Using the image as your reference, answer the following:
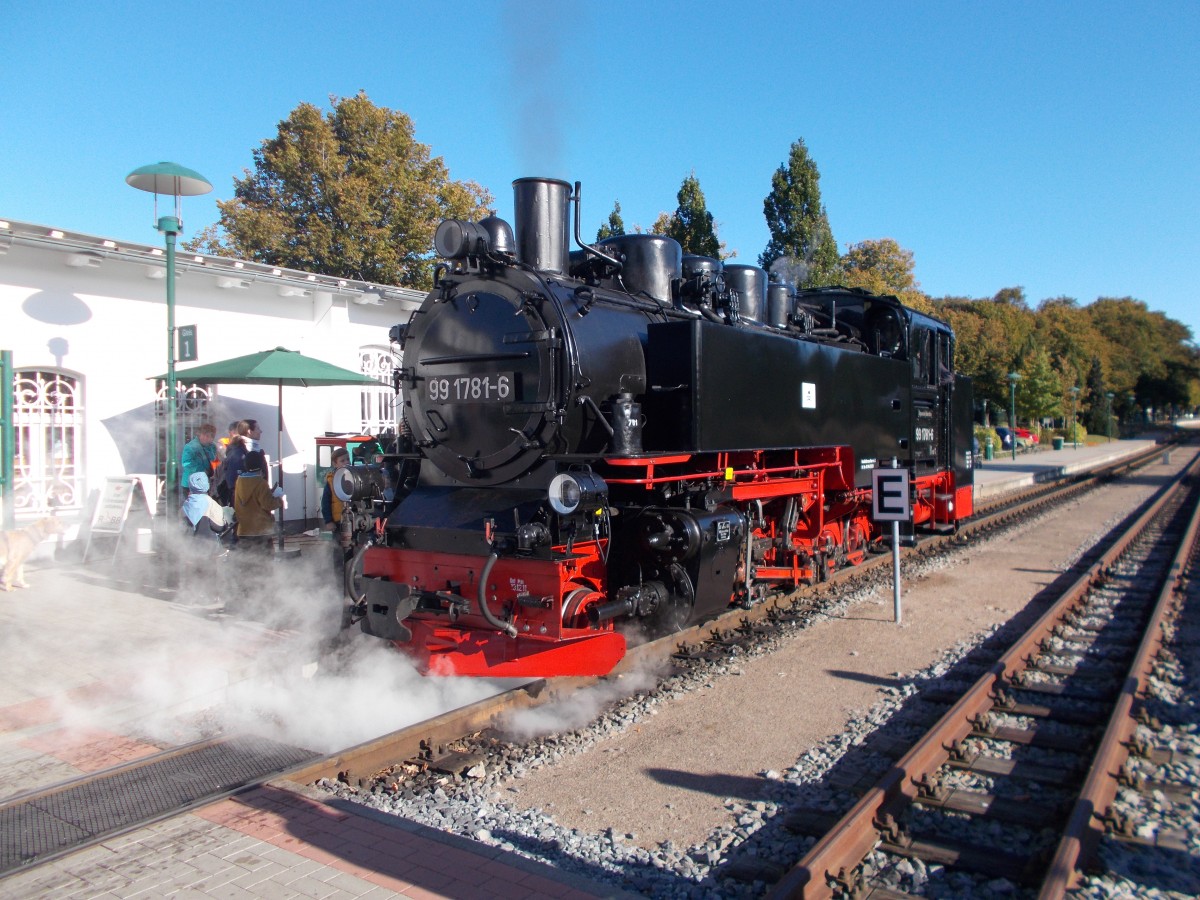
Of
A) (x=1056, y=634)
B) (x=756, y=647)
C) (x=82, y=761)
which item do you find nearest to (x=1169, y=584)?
(x=1056, y=634)

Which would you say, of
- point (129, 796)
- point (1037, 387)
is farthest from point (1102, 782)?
point (1037, 387)

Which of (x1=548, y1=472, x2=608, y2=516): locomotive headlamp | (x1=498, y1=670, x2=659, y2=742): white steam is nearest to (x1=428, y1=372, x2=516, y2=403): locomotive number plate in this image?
(x1=548, y1=472, x2=608, y2=516): locomotive headlamp

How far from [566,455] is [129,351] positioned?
7.10 metres

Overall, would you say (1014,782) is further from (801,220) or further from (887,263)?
(887,263)

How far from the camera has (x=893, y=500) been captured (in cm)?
707

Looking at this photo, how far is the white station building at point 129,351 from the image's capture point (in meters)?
8.70

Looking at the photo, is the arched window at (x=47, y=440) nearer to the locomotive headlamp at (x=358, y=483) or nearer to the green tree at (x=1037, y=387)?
the locomotive headlamp at (x=358, y=483)

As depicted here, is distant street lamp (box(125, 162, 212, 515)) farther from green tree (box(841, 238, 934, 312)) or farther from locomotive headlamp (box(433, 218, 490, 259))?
green tree (box(841, 238, 934, 312))

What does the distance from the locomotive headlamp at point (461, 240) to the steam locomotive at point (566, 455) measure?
0.01 m

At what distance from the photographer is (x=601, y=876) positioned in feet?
10.2

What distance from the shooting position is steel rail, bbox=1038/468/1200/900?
2.88m

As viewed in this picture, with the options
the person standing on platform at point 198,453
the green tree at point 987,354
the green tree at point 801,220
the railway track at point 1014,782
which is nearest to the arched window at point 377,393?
the person standing on platform at point 198,453

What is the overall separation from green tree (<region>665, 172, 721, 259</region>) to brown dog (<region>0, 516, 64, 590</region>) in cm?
1605

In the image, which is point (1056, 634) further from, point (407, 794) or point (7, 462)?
point (7, 462)
